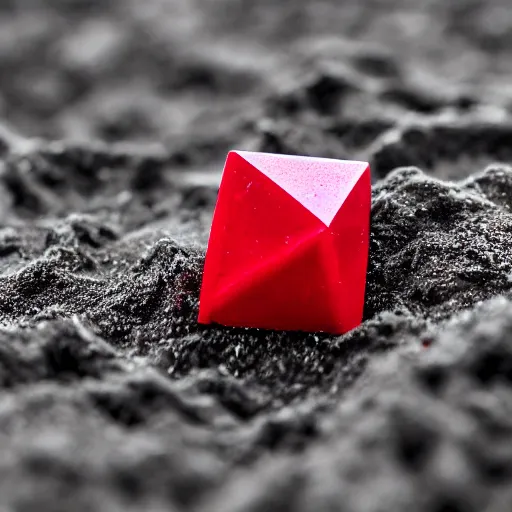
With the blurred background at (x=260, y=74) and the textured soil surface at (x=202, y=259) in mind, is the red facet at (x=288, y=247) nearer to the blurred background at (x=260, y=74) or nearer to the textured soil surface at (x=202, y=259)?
the textured soil surface at (x=202, y=259)

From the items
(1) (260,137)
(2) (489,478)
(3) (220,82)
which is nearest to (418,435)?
(2) (489,478)

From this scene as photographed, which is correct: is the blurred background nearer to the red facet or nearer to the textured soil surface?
the textured soil surface

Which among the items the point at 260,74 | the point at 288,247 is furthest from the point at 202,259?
the point at 260,74

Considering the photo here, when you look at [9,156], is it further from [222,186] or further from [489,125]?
[489,125]

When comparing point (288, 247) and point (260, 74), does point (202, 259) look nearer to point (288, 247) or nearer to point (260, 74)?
point (288, 247)

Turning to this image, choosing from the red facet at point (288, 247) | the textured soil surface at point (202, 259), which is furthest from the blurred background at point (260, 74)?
the red facet at point (288, 247)

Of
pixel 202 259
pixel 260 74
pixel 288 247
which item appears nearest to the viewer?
pixel 288 247

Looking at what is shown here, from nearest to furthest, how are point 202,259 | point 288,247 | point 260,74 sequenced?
1. point 288,247
2. point 202,259
3. point 260,74
